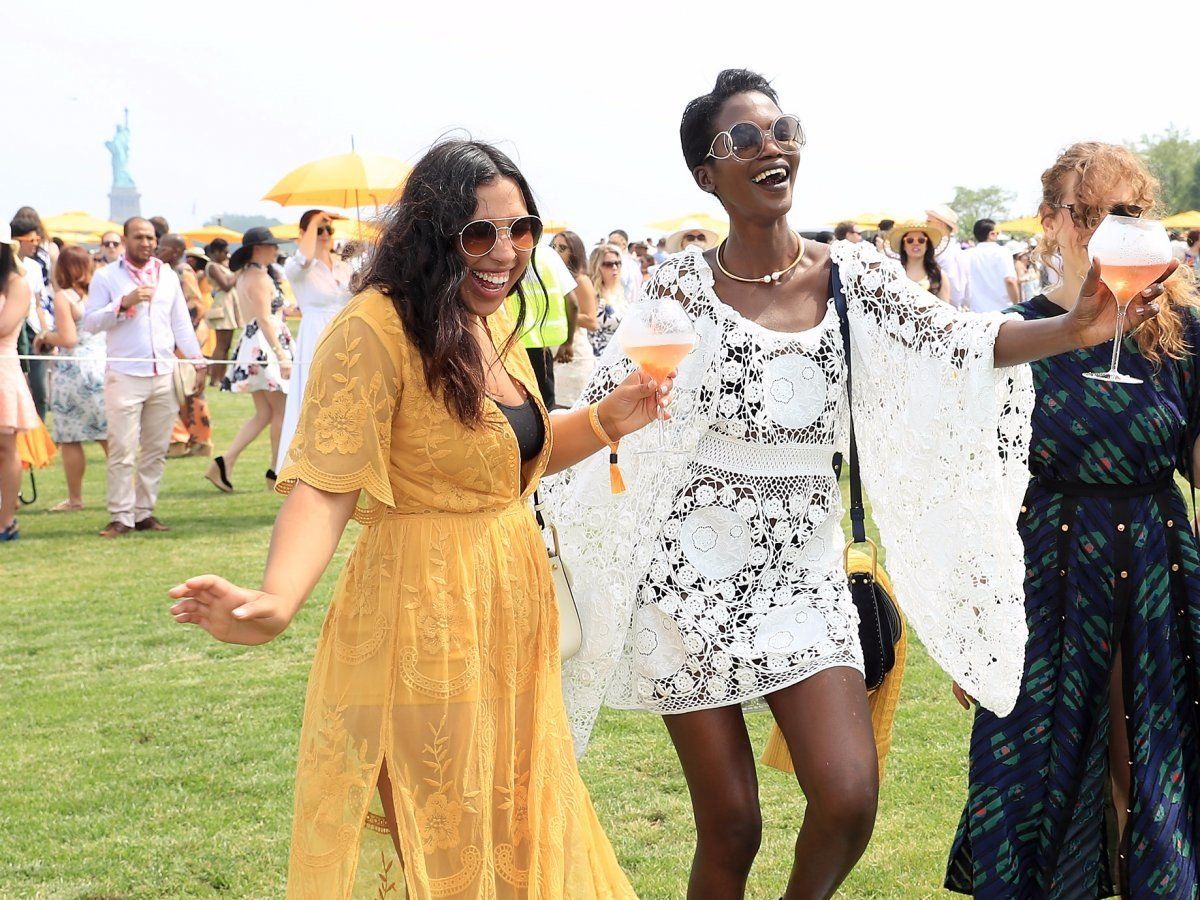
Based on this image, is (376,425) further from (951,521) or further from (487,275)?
(951,521)

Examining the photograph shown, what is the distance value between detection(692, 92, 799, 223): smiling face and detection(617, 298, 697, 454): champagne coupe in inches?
20.1

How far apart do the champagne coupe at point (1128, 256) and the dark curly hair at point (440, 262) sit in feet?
4.04

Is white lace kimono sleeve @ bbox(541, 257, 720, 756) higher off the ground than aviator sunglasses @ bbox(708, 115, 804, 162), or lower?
lower

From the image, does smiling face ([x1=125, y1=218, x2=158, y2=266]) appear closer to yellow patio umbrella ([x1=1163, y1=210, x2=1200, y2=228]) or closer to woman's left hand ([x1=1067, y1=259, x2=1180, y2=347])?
woman's left hand ([x1=1067, y1=259, x2=1180, y2=347])

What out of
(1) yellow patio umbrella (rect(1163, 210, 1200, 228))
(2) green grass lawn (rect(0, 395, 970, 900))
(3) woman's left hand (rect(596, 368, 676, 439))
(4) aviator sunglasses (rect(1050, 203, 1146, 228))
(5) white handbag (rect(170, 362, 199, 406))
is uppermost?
(1) yellow patio umbrella (rect(1163, 210, 1200, 228))

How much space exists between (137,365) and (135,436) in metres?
0.52

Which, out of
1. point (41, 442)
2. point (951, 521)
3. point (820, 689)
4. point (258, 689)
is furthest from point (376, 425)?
point (41, 442)

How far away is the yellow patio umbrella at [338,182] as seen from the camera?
11438 mm

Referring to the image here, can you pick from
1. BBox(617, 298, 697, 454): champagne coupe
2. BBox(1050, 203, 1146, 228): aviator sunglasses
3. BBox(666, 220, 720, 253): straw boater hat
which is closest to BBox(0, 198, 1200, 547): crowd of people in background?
BBox(666, 220, 720, 253): straw boater hat

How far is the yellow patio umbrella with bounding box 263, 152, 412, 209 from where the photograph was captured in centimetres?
1144

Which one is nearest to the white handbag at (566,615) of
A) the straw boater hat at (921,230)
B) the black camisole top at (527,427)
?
the black camisole top at (527,427)

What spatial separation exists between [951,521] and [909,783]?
196 centimetres

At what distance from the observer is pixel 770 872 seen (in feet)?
14.9

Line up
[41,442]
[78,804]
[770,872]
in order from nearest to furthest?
[770,872] < [78,804] < [41,442]
